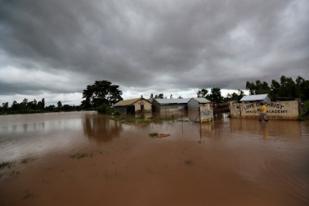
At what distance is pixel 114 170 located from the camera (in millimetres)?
7000

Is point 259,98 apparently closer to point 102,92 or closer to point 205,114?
point 205,114

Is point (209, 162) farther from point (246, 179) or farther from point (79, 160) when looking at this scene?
point (79, 160)

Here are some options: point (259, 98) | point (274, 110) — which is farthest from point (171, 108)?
point (274, 110)

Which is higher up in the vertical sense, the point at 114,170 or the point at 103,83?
the point at 103,83

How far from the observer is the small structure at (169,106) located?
142 ft

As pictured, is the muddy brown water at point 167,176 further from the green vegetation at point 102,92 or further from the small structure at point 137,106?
the green vegetation at point 102,92

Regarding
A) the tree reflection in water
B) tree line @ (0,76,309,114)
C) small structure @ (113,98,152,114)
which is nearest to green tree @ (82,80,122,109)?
tree line @ (0,76,309,114)

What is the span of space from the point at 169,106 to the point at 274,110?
1074 inches

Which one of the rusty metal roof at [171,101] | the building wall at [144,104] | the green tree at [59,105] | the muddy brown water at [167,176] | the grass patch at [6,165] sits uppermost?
the green tree at [59,105]

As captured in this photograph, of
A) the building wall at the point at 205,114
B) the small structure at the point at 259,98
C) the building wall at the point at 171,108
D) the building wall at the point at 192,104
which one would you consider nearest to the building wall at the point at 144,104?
the building wall at the point at 171,108

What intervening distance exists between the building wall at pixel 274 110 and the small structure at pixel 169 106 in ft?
Answer: 71.8

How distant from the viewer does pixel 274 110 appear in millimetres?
18203

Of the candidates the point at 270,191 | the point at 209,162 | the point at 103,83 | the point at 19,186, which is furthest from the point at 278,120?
the point at 103,83

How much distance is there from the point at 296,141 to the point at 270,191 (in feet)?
21.1
